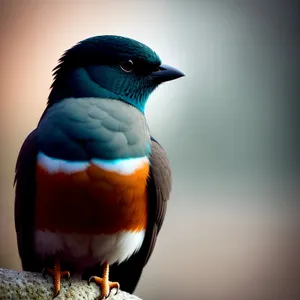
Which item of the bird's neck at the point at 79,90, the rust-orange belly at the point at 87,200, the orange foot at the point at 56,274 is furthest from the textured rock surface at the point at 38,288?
the bird's neck at the point at 79,90

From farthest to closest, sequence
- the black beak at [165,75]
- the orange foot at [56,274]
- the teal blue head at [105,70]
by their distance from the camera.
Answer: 1. the black beak at [165,75]
2. the teal blue head at [105,70]
3. the orange foot at [56,274]

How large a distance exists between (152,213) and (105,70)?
58cm

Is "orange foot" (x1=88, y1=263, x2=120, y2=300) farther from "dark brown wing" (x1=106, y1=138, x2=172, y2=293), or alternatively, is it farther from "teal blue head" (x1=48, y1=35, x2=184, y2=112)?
"teal blue head" (x1=48, y1=35, x2=184, y2=112)

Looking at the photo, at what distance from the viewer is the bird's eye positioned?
2.65 m

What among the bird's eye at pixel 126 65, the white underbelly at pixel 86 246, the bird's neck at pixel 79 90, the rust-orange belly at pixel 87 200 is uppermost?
the bird's eye at pixel 126 65

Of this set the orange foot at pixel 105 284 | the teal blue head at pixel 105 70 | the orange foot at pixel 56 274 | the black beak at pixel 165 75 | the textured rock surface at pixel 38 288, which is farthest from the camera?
the black beak at pixel 165 75

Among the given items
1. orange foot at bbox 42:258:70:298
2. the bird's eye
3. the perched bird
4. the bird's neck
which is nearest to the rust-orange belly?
the perched bird

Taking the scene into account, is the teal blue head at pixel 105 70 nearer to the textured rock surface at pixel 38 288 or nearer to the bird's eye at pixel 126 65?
the bird's eye at pixel 126 65

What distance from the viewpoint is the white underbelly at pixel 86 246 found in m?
2.43

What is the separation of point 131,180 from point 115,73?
Answer: 46cm

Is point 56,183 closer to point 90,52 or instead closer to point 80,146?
point 80,146

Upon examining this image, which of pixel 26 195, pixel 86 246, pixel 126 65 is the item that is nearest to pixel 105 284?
pixel 86 246

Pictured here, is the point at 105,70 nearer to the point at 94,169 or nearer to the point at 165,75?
the point at 165,75

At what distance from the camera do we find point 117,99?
8.56 ft
